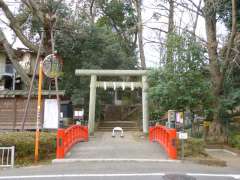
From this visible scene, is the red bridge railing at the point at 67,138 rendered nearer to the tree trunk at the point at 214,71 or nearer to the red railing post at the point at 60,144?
the red railing post at the point at 60,144

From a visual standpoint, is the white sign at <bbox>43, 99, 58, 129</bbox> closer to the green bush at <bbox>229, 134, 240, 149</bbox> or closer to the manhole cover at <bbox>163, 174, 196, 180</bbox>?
the green bush at <bbox>229, 134, 240, 149</bbox>

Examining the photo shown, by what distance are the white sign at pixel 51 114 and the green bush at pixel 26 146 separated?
5909mm

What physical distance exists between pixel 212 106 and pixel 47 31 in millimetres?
12949

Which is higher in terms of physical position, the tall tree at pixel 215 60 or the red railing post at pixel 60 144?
the tall tree at pixel 215 60

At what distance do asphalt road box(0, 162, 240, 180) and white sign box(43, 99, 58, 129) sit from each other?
8538 mm

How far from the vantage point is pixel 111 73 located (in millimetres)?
25422

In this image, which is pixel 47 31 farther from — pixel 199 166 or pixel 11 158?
pixel 199 166

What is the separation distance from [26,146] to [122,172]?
481 centimetres

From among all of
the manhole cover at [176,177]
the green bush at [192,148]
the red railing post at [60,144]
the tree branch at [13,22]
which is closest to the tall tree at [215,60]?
the green bush at [192,148]

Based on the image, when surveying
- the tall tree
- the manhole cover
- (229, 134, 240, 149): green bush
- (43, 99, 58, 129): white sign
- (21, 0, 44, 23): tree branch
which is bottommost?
the manhole cover

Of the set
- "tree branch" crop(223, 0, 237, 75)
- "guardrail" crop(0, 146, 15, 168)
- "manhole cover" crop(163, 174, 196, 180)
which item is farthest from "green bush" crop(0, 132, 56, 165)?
"tree branch" crop(223, 0, 237, 75)

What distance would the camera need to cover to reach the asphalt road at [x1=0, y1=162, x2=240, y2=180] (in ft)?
30.3

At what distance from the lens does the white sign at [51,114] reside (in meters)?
20.0

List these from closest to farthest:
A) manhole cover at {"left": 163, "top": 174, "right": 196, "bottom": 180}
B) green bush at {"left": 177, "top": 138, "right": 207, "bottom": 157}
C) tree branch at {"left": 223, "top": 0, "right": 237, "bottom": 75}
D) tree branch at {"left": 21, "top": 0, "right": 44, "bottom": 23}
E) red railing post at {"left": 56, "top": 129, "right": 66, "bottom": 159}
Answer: manhole cover at {"left": 163, "top": 174, "right": 196, "bottom": 180}
red railing post at {"left": 56, "top": 129, "right": 66, "bottom": 159}
green bush at {"left": 177, "top": 138, "right": 207, "bottom": 157}
tree branch at {"left": 223, "top": 0, "right": 237, "bottom": 75}
tree branch at {"left": 21, "top": 0, "right": 44, "bottom": 23}
